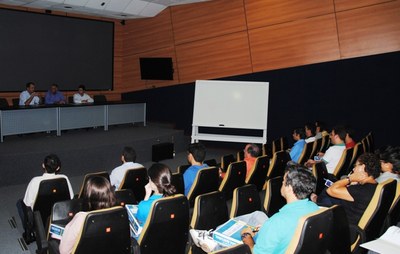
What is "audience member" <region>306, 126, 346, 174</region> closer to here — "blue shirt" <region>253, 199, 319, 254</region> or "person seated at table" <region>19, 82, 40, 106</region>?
"blue shirt" <region>253, 199, 319, 254</region>

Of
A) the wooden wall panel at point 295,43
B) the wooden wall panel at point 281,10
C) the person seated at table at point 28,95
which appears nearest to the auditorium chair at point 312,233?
the wooden wall panel at point 295,43

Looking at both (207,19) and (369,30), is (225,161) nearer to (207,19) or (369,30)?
(369,30)

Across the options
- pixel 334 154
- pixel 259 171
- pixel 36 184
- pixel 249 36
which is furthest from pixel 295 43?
pixel 36 184

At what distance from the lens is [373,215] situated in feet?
10.5

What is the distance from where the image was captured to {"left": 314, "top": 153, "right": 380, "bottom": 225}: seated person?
3.41 metres

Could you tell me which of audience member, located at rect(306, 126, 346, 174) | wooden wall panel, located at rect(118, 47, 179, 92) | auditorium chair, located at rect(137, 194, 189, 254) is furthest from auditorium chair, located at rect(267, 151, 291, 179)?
wooden wall panel, located at rect(118, 47, 179, 92)

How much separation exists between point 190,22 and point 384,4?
4998 mm

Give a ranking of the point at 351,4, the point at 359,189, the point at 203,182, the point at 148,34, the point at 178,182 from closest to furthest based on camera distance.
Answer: the point at 359,189
the point at 203,182
the point at 178,182
the point at 351,4
the point at 148,34

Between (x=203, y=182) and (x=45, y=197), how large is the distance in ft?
5.46

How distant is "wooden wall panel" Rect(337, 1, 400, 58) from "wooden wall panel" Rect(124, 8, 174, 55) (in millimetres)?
4888

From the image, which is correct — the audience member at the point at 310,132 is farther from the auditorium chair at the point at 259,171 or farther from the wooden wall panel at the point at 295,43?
the wooden wall panel at the point at 295,43

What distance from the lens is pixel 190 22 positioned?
437 inches

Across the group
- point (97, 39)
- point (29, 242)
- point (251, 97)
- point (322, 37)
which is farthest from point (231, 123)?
point (29, 242)

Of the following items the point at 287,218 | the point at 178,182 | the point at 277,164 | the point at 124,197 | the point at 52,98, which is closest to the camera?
the point at 287,218
